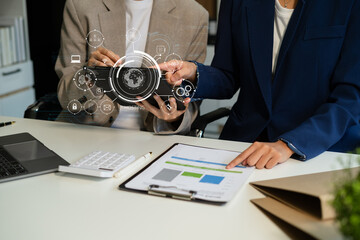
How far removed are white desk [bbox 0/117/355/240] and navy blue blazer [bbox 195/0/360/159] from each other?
0.82 feet

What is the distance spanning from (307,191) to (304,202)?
1.6 inches

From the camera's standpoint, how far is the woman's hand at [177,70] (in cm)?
133

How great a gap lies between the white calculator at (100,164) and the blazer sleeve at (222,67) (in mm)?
445

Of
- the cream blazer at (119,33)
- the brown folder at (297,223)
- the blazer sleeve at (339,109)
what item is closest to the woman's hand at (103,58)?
the cream blazer at (119,33)

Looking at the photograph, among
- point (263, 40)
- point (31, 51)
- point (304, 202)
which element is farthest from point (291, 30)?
point (31, 51)

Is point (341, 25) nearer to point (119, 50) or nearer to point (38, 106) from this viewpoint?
point (119, 50)

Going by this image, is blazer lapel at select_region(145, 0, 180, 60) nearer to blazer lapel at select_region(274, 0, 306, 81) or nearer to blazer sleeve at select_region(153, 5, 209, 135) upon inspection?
blazer sleeve at select_region(153, 5, 209, 135)

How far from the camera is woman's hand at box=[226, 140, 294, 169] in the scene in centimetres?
106

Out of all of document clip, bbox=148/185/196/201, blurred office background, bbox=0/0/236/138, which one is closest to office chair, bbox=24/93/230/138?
blurred office background, bbox=0/0/236/138

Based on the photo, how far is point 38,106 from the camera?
1558 millimetres

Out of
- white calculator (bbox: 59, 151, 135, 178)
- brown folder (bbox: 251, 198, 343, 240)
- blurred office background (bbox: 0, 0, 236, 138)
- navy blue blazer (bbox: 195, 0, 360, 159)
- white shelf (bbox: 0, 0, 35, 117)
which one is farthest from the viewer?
white shelf (bbox: 0, 0, 35, 117)

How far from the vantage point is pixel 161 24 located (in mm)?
1384

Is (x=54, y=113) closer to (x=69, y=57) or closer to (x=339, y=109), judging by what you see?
(x=69, y=57)

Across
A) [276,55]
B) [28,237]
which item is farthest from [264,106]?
[28,237]
